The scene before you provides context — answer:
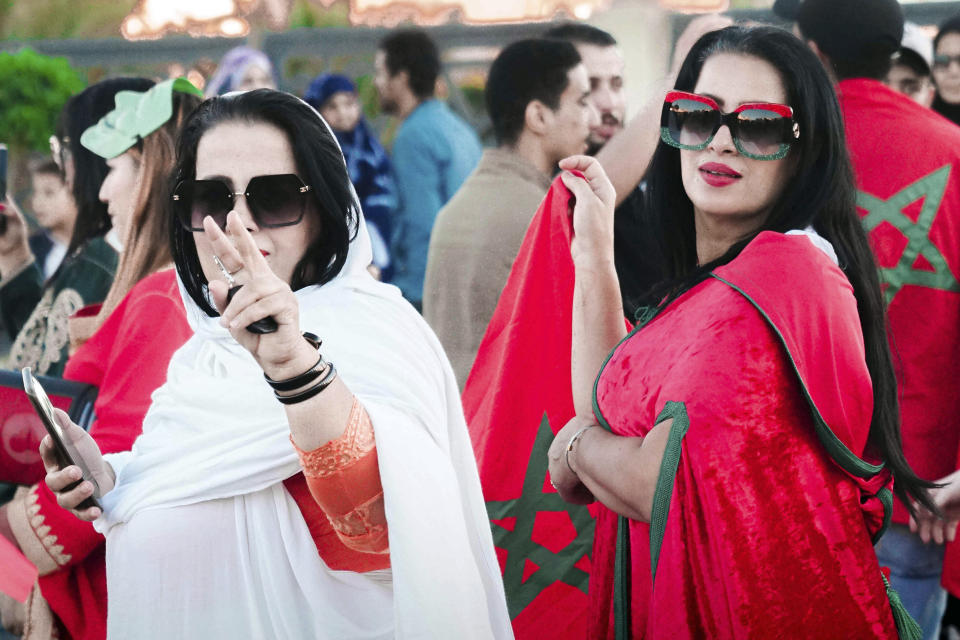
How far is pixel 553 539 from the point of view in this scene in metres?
2.57

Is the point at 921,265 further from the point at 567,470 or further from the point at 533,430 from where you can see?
the point at 567,470

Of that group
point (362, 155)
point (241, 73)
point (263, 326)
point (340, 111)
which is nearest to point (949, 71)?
point (362, 155)

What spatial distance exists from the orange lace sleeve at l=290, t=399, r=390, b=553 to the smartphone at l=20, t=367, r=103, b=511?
499 mm

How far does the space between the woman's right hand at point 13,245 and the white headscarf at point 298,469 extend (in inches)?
87.9

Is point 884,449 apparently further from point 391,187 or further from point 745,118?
point 391,187

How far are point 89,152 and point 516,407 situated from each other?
153 cm

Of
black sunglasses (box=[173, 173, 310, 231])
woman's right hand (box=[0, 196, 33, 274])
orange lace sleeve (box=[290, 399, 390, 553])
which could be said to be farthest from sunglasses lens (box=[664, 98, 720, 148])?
woman's right hand (box=[0, 196, 33, 274])

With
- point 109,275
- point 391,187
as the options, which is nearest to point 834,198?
point 109,275

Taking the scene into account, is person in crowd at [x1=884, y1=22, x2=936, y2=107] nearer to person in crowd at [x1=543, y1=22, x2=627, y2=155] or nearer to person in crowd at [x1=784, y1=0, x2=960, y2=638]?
person in crowd at [x1=543, y1=22, x2=627, y2=155]

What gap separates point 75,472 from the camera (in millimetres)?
1936

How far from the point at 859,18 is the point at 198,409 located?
2.30 meters

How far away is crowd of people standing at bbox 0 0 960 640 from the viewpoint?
1.69 meters

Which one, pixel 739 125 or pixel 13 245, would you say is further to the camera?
pixel 13 245

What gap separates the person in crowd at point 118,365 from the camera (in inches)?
90.3
